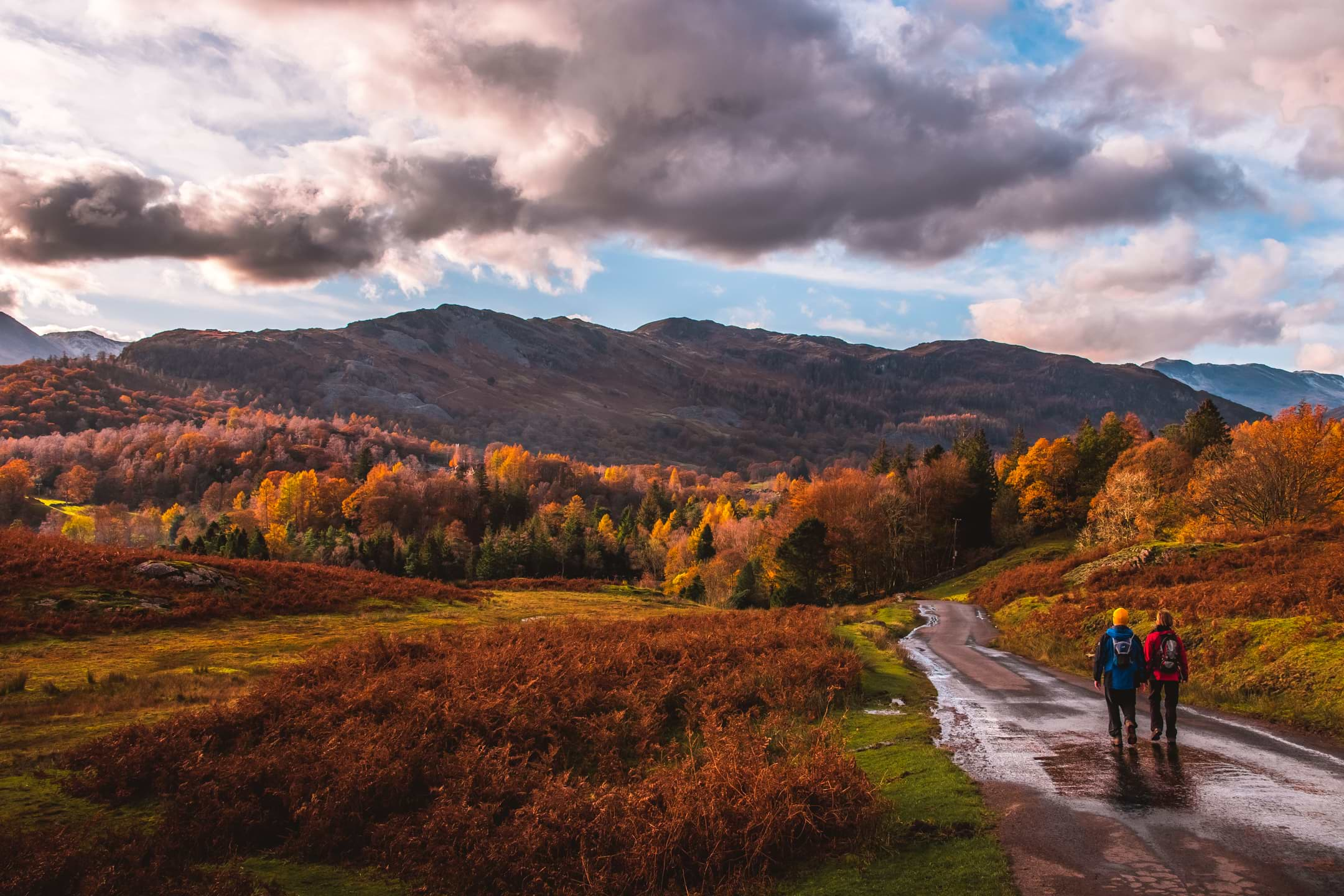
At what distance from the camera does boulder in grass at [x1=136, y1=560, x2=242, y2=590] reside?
32656mm

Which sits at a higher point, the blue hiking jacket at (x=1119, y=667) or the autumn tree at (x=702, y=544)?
the blue hiking jacket at (x=1119, y=667)

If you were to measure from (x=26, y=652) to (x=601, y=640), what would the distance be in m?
18.8

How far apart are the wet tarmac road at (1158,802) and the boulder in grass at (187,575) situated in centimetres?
3382

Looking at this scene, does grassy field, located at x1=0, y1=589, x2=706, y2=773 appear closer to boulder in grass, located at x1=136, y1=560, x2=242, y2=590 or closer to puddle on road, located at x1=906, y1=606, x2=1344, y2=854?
boulder in grass, located at x1=136, y1=560, x2=242, y2=590

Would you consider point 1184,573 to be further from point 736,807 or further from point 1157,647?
point 736,807

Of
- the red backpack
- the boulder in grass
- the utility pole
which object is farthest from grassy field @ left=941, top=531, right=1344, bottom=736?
the utility pole

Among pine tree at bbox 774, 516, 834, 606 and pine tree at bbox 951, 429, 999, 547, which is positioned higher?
pine tree at bbox 951, 429, 999, 547

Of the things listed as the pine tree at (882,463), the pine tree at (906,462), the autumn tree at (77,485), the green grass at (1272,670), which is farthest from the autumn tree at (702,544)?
the autumn tree at (77,485)

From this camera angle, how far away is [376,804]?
10711 mm

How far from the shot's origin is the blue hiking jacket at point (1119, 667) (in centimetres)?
1330

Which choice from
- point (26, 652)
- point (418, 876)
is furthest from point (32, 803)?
point (26, 652)

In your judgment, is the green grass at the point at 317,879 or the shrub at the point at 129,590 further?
the shrub at the point at 129,590

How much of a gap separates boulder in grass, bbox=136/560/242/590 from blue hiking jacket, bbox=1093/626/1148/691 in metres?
37.0

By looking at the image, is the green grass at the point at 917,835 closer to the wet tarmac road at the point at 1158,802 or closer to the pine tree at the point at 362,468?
the wet tarmac road at the point at 1158,802
